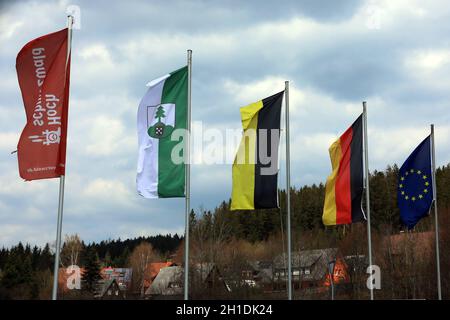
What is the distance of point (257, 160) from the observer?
79.3 feet

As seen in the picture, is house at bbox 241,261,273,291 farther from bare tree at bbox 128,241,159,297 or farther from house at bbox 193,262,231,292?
bare tree at bbox 128,241,159,297

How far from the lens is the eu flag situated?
30.2 m

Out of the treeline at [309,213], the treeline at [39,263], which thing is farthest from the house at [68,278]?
the treeline at [309,213]

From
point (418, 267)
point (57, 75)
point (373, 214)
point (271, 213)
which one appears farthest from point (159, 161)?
point (271, 213)

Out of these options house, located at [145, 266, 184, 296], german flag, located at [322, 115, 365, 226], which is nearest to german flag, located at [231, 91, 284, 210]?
german flag, located at [322, 115, 365, 226]

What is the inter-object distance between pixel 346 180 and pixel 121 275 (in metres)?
137

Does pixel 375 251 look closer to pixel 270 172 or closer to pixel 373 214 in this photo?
pixel 373 214

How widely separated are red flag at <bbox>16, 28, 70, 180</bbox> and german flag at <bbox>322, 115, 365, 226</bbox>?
12828 mm

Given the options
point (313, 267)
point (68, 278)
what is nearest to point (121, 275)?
point (68, 278)

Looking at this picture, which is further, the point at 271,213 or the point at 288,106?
the point at 271,213

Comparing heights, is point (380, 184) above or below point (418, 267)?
above

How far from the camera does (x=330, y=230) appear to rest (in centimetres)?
10956

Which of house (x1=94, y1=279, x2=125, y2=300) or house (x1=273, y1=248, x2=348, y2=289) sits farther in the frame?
house (x1=94, y1=279, x2=125, y2=300)
